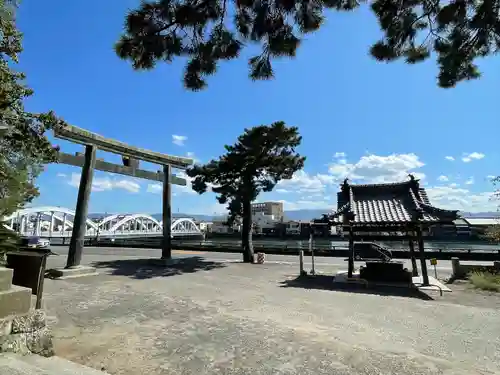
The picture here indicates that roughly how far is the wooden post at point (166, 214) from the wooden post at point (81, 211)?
372cm

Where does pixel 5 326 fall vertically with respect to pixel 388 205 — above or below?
below

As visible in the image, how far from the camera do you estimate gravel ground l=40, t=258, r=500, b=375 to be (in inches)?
142

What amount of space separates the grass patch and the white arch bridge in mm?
39861

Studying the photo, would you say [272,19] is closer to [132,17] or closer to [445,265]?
[132,17]

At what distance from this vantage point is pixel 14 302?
3219 millimetres

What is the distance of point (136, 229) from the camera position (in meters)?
65.4

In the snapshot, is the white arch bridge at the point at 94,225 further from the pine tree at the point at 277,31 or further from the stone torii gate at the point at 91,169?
the pine tree at the point at 277,31

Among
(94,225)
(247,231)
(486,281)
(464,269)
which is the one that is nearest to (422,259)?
(486,281)

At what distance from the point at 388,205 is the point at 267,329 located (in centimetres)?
789

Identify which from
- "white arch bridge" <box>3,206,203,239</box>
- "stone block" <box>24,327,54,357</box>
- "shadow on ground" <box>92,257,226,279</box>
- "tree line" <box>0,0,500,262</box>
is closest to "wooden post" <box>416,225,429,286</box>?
"tree line" <box>0,0,500,262</box>

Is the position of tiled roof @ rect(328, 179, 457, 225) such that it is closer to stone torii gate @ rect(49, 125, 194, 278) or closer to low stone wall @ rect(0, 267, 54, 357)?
stone torii gate @ rect(49, 125, 194, 278)

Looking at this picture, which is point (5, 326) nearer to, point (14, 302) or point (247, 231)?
point (14, 302)

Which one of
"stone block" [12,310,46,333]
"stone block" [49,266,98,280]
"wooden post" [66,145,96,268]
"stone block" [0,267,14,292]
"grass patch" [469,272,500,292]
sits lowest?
"grass patch" [469,272,500,292]

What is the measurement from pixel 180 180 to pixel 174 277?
5.70m
